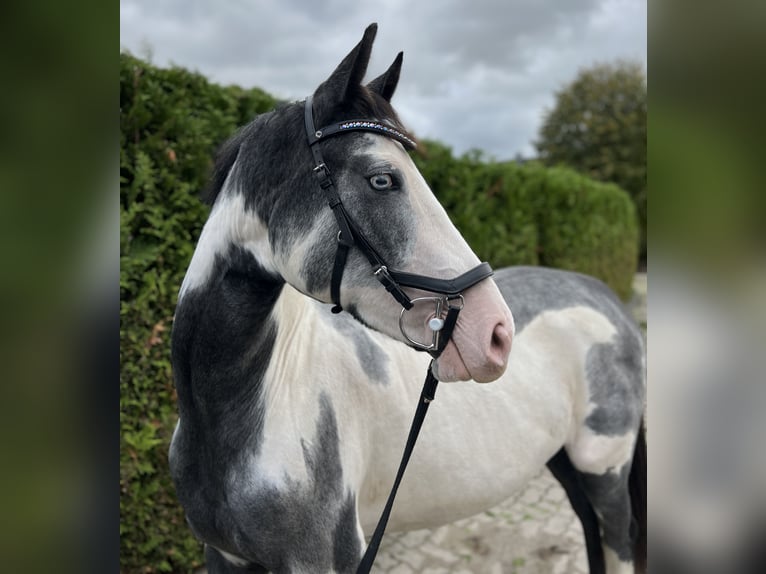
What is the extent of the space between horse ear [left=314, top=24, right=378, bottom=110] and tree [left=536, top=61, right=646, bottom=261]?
25.1 m

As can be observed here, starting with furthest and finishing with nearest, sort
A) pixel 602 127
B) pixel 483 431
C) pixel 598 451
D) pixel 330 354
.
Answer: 1. pixel 602 127
2. pixel 598 451
3. pixel 483 431
4. pixel 330 354

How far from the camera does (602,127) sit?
26250 mm

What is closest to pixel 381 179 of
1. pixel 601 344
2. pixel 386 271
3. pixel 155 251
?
pixel 386 271

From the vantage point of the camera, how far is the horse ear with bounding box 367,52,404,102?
1.47 metres

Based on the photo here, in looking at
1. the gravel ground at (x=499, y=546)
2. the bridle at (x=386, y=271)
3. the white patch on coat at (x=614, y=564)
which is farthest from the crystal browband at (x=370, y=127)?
the gravel ground at (x=499, y=546)

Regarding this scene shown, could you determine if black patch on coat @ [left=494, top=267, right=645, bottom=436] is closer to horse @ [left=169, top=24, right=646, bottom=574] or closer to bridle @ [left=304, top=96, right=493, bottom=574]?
horse @ [left=169, top=24, right=646, bottom=574]

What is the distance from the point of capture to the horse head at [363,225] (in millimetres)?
1244

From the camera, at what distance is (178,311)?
1.53m

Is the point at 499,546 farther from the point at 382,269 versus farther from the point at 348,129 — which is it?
the point at 348,129

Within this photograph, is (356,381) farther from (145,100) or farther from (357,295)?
(145,100)

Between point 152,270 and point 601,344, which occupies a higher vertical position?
point 152,270

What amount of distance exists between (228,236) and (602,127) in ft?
93.0
